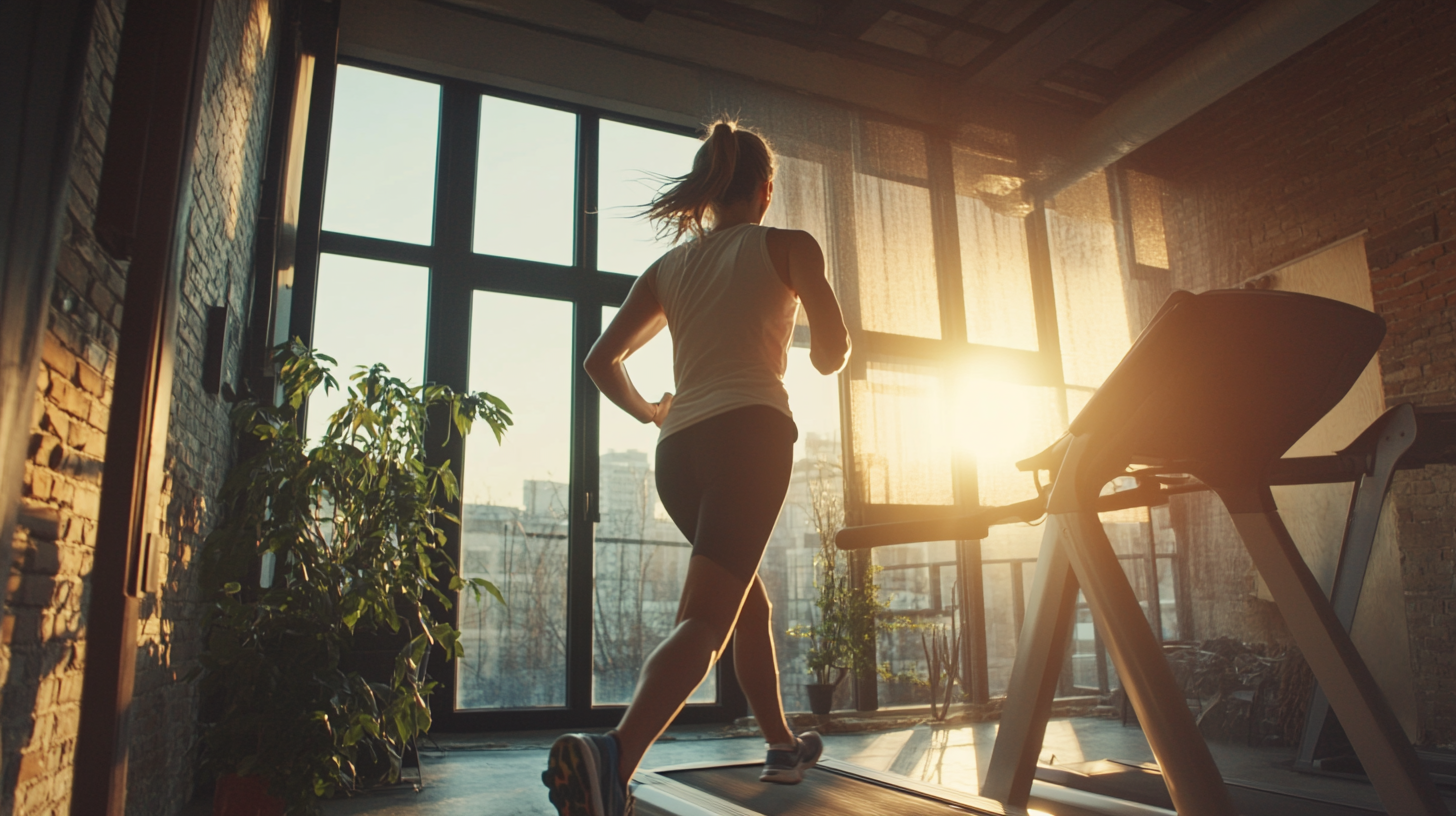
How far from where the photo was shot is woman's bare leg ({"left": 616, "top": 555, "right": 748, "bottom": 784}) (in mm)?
1233

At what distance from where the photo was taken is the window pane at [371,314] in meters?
3.98

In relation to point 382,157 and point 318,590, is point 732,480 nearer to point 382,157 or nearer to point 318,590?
point 318,590

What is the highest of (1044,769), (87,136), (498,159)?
(498,159)

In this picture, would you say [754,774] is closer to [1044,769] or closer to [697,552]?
[1044,769]

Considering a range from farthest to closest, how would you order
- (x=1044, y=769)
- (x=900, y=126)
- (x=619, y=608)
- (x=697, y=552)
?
1. (x=900, y=126)
2. (x=619, y=608)
3. (x=1044, y=769)
4. (x=697, y=552)

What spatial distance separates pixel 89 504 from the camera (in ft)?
4.96

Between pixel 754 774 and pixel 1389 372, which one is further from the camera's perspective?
pixel 1389 372

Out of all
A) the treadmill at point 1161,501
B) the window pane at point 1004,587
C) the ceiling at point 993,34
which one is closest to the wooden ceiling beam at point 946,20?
the ceiling at point 993,34

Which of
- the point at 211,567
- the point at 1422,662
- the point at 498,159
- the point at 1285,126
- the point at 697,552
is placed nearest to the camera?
the point at 697,552

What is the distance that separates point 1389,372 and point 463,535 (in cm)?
440

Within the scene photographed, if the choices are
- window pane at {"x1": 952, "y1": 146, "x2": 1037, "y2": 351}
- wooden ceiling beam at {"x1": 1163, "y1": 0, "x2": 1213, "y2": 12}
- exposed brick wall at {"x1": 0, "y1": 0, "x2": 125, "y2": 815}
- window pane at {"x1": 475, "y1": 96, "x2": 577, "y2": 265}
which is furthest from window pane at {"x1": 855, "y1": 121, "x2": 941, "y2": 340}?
exposed brick wall at {"x1": 0, "y1": 0, "x2": 125, "y2": 815}

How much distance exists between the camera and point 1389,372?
13.9 ft

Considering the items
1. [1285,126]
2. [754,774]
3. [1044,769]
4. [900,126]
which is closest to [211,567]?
[754,774]

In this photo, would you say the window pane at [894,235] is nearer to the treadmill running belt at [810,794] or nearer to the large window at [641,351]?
the large window at [641,351]
